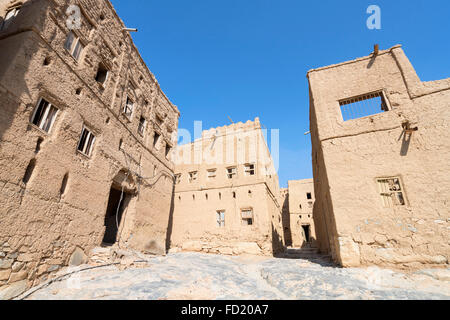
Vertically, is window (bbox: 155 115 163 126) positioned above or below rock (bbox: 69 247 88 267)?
above

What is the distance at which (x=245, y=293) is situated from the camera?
204 inches

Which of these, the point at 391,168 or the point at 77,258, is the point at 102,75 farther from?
the point at 391,168

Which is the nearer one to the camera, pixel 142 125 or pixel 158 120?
pixel 142 125

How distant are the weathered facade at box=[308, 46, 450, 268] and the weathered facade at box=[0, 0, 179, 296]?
359 inches

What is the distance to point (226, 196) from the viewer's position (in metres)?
15.8

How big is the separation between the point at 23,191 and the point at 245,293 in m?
6.45

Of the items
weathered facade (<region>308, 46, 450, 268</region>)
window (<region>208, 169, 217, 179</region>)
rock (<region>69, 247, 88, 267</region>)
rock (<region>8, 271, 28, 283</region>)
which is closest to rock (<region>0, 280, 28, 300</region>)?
rock (<region>8, 271, 28, 283</region>)

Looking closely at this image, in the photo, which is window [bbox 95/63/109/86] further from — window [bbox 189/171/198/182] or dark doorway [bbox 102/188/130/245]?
window [bbox 189/171/198/182]

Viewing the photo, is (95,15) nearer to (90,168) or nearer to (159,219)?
(90,168)

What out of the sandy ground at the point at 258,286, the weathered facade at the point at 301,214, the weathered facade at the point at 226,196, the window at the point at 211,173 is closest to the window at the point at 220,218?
the weathered facade at the point at 226,196

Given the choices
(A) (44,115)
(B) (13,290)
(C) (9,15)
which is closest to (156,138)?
(A) (44,115)

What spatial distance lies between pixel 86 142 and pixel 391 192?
11.3m

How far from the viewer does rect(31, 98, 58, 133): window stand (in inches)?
248

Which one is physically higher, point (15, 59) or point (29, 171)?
point (15, 59)
